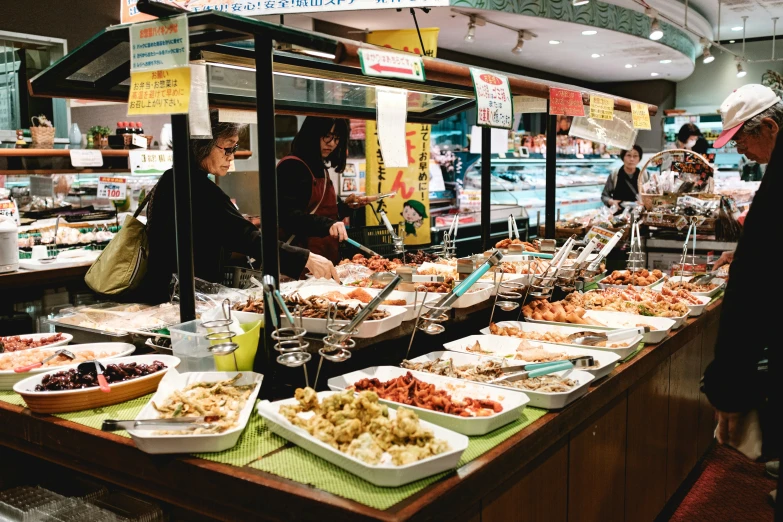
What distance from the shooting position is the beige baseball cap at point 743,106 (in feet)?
10.2

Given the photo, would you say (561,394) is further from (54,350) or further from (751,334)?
(54,350)

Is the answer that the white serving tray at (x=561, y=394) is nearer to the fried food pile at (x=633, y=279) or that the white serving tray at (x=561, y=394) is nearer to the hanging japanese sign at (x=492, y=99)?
the hanging japanese sign at (x=492, y=99)

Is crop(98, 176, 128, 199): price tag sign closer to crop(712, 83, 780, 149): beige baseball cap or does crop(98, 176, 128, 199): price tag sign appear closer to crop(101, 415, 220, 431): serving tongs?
crop(101, 415, 220, 431): serving tongs

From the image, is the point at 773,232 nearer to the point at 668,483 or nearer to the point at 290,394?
the point at 290,394

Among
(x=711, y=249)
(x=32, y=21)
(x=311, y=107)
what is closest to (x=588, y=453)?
(x=311, y=107)

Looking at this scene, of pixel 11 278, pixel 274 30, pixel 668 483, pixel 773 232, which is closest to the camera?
pixel 773 232

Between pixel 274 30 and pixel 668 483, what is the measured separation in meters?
2.80

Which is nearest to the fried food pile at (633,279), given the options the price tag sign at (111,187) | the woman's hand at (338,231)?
the woman's hand at (338,231)

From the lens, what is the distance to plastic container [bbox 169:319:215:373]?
2.26 meters

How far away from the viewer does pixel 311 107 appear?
154 inches

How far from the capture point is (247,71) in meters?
3.02

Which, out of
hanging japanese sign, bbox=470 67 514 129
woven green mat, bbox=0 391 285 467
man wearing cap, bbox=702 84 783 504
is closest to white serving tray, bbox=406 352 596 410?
man wearing cap, bbox=702 84 783 504

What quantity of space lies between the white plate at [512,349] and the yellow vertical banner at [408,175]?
4.30m

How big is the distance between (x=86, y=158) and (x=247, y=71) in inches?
114
